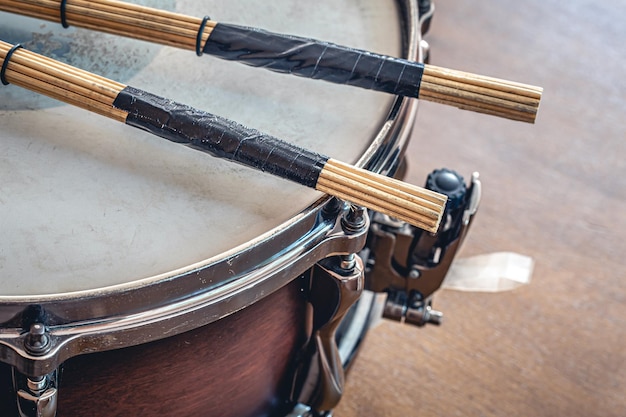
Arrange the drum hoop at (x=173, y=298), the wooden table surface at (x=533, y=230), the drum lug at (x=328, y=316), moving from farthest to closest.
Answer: the wooden table surface at (x=533, y=230)
the drum lug at (x=328, y=316)
the drum hoop at (x=173, y=298)

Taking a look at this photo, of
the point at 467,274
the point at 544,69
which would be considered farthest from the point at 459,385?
the point at 544,69

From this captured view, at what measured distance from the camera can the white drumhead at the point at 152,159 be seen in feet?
1.82

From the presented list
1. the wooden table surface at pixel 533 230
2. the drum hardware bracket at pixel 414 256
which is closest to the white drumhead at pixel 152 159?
the drum hardware bracket at pixel 414 256

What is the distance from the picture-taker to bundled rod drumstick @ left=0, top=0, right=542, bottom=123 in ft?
2.08

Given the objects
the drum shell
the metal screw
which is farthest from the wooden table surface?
the metal screw

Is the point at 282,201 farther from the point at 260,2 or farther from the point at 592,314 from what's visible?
the point at 592,314

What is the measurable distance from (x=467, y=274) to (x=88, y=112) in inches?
17.2

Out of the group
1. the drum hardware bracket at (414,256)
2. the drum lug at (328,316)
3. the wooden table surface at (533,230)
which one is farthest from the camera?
the wooden table surface at (533,230)

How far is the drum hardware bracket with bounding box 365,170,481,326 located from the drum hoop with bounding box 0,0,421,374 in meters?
0.19

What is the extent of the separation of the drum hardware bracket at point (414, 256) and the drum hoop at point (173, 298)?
0.61 ft

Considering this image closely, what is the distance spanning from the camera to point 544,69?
1.40m

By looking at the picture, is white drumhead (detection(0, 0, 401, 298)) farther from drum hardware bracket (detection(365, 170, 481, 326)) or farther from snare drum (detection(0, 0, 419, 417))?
drum hardware bracket (detection(365, 170, 481, 326))

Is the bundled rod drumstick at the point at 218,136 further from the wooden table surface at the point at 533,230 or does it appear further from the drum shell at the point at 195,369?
the wooden table surface at the point at 533,230

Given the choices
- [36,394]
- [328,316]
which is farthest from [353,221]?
[36,394]
